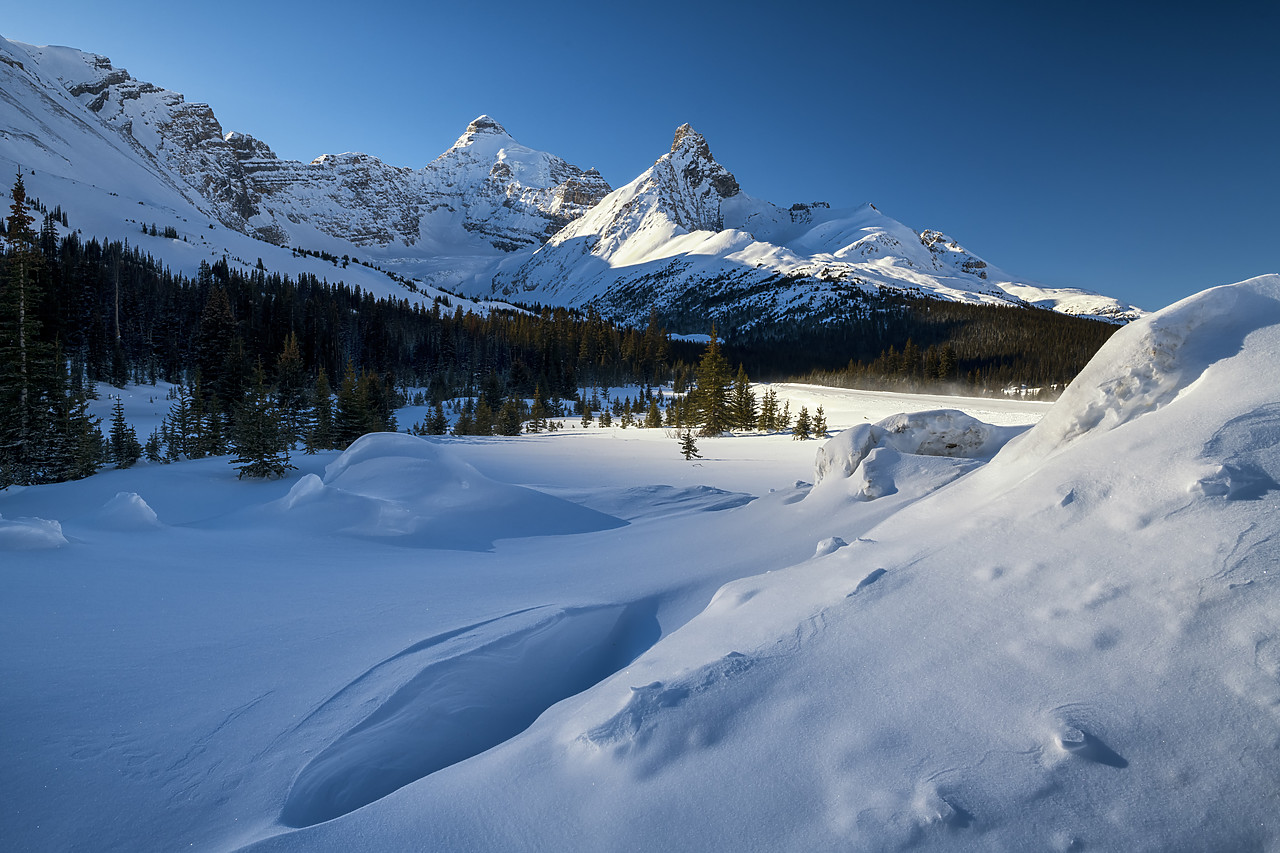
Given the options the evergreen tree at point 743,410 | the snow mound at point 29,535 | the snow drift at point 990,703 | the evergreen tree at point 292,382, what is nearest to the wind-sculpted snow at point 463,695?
the snow drift at point 990,703

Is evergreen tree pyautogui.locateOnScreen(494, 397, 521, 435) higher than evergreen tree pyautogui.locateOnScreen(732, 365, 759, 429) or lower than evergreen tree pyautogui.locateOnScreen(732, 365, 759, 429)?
lower

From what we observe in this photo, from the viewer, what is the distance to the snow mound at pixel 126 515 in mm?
6938

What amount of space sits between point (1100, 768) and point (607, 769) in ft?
6.41

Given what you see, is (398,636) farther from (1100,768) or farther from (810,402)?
(810,402)

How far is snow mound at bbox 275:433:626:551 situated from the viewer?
8.34 m

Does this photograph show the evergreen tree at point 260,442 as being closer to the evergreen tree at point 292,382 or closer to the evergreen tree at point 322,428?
the evergreen tree at point 322,428

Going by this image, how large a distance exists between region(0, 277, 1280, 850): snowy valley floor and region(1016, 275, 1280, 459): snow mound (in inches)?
0.8

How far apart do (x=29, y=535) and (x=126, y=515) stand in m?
1.98

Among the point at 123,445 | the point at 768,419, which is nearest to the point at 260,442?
the point at 123,445

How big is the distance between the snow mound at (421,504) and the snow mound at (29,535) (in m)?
2.94

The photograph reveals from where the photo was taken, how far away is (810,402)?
50.9 m

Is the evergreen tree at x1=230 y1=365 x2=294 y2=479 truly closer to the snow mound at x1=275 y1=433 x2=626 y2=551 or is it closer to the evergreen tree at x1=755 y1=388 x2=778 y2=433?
the snow mound at x1=275 y1=433 x2=626 y2=551

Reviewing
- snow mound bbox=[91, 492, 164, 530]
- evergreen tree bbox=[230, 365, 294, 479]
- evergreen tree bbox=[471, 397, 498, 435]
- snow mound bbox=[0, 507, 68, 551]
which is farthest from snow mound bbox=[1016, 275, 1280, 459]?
evergreen tree bbox=[471, 397, 498, 435]

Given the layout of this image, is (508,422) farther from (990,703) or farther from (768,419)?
(990,703)
